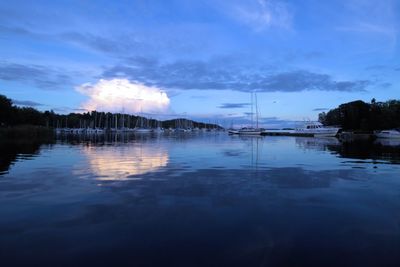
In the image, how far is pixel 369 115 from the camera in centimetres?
17112

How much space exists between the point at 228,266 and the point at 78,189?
12.4 metres

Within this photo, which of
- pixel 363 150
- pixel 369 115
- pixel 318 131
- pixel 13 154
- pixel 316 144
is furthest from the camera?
pixel 369 115

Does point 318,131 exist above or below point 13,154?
above

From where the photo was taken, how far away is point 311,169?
30391 millimetres

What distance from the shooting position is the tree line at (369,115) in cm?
16112

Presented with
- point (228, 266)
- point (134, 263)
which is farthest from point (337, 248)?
point (134, 263)

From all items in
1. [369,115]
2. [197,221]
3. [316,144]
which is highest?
[369,115]

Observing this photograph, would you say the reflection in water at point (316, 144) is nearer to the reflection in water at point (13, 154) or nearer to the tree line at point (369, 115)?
the reflection in water at point (13, 154)

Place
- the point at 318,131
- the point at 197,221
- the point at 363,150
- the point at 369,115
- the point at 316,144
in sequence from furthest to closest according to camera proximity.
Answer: the point at 369,115, the point at 318,131, the point at 316,144, the point at 363,150, the point at 197,221

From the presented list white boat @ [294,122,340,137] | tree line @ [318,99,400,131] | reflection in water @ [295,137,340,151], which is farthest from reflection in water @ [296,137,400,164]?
tree line @ [318,99,400,131]

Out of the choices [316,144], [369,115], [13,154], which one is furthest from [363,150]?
[369,115]

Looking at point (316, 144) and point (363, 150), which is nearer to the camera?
point (363, 150)

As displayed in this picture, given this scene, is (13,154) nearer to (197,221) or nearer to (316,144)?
(197,221)

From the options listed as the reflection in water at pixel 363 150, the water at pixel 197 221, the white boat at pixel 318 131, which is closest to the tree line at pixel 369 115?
the white boat at pixel 318 131
